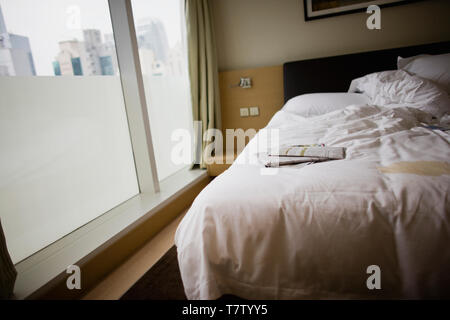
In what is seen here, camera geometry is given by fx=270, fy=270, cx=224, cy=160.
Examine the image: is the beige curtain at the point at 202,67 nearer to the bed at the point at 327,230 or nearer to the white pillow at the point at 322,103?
the white pillow at the point at 322,103

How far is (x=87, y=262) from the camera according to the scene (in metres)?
1.27

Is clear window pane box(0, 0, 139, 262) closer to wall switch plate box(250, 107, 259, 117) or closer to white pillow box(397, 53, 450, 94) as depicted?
wall switch plate box(250, 107, 259, 117)

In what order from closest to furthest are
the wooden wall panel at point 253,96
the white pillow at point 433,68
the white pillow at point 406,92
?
the white pillow at point 406,92, the white pillow at point 433,68, the wooden wall panel at point 253,96

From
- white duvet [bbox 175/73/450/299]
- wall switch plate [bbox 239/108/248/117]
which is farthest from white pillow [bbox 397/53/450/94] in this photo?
wall switch plate [bbox 239/108/248/117]

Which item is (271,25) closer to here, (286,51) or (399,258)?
(286,51)

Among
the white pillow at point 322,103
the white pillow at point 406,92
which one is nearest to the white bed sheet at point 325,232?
the white pillow at point 406,92

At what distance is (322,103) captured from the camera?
2.12 metres

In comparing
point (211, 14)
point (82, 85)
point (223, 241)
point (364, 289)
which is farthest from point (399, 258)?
point (211, 14)

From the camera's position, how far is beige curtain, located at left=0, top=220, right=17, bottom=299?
0.97 m

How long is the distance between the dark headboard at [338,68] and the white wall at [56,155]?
5.22ft

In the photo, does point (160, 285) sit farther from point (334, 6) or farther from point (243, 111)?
point (334, 6)

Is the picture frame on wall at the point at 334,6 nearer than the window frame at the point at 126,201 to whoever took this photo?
No

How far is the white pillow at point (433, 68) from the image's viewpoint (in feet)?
5.98

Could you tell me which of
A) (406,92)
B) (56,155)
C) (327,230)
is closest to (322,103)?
(406,92)
